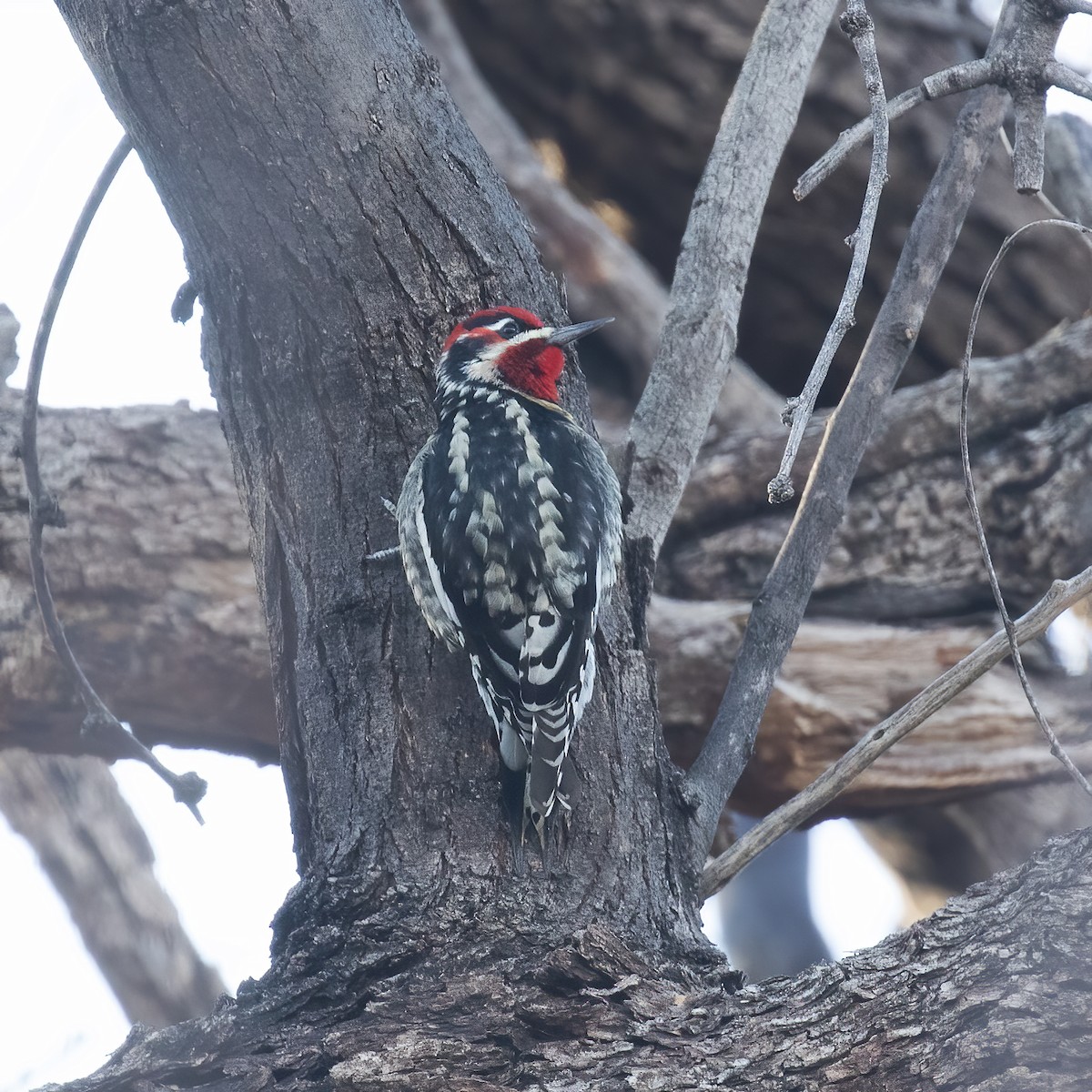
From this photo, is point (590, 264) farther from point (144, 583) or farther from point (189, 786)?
point (189, 786)

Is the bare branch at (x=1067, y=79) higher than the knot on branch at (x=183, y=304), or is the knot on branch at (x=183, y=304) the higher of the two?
the knot on branch at (x=183, y=304)

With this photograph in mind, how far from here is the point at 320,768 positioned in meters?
2.40

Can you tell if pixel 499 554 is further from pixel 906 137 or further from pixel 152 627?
pixel 906 137

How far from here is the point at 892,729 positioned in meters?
2.35

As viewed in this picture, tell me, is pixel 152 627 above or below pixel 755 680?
above

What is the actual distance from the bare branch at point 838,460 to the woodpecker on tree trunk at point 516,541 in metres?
0.35

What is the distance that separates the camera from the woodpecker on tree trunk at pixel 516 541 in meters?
2.36

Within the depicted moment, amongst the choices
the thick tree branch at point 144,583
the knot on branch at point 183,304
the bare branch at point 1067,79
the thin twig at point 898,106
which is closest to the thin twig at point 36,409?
the knot on branch at point 183,304

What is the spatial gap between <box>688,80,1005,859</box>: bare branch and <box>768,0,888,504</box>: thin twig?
2.15ft

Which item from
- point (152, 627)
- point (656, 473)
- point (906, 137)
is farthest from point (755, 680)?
point (906, 137)

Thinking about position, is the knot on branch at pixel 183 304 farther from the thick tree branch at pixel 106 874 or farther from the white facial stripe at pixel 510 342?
the thick tree branch at pixel 106 874

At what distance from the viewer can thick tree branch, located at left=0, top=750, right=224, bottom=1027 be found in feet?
18.1

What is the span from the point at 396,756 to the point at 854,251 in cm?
120

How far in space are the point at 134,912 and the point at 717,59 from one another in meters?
4.87
